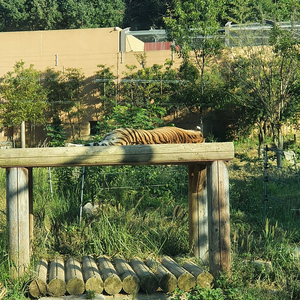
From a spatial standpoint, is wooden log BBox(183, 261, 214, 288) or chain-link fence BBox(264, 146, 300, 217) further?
chain-link fence BBox(264, 146, 300, 217)

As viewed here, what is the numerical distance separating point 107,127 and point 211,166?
6.42 m

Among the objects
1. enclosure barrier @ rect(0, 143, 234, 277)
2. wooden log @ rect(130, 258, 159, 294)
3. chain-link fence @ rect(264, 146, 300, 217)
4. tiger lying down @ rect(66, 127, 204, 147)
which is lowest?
wooden log @ rect(130, 258, 159, 294)

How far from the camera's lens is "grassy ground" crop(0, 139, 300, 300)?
538 centimetres

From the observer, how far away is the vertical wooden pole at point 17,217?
5.24 m

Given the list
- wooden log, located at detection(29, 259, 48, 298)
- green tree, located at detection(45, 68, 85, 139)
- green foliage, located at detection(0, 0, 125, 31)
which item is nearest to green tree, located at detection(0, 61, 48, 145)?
green tree, located at detection(45, 68, 85, 139)

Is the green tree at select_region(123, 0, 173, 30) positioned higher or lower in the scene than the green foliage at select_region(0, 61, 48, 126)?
higher

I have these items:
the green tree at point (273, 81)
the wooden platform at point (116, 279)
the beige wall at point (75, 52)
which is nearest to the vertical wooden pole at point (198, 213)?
the wooden platform at point (116, 279)

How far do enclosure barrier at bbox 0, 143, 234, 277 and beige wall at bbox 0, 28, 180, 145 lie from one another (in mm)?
21801

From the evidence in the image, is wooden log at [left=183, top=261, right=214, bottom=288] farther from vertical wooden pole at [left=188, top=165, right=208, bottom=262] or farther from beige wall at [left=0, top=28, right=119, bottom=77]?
beige wall at [left=0, top=28, right=119, bottom=77]

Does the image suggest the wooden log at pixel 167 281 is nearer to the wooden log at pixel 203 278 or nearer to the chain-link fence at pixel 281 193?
the wooden log at pixel 203 278

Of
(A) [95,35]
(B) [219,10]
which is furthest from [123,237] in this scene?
(A) [95,35]

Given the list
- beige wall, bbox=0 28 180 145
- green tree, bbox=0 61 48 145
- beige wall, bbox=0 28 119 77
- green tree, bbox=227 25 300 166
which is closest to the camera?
green tree, bbox=227 25 300 166

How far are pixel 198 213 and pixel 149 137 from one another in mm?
1108

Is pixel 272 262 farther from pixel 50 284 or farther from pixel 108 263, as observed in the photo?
pixel 50 284
